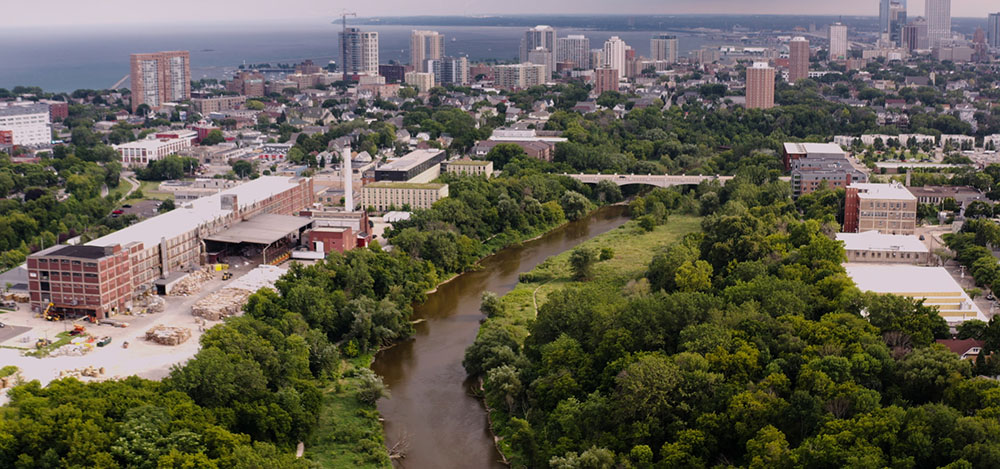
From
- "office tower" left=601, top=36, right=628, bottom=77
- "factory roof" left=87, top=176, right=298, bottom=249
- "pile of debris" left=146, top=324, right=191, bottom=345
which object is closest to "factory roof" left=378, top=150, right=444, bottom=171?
"factory roof" left=87, top=176, right=298, bottom=249

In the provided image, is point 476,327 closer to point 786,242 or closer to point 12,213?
point 786,242

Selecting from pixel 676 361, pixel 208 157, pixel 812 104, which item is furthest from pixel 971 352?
pixel 812 104

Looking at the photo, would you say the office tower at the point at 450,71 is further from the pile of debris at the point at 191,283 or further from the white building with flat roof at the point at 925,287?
the white building with flat roof at the point at 925,287

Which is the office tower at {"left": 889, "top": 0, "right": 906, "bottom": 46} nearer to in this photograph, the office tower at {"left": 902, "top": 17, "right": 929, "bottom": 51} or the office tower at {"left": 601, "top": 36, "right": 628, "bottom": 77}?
the office tower at {"left": 902, "top": 17, "right": 929, "bottom": 51}

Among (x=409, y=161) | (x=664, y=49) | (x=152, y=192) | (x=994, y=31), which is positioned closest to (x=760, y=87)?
(x=409, y=161)

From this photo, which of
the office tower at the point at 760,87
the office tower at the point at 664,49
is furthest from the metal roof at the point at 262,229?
the office tower at the point at 664,49

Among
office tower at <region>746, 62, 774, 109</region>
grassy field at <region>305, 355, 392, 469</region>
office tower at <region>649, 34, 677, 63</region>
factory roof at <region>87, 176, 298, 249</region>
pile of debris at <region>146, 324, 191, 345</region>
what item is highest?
office tower at <region>649, 34, 677, 63</region>
